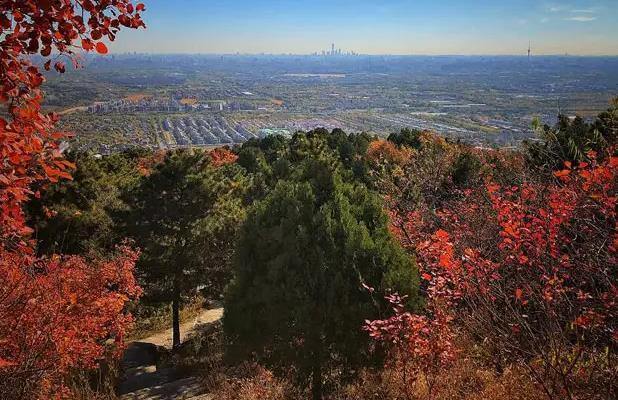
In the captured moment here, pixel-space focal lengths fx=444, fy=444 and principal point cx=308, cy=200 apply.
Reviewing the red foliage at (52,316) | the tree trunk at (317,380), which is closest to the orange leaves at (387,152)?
the red foliage at (52,316)

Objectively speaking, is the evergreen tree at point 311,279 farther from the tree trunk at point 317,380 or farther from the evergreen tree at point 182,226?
the evergreen tree at point 182,226

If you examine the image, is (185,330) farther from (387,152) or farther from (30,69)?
(387,152)

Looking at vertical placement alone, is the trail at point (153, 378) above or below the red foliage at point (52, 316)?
below

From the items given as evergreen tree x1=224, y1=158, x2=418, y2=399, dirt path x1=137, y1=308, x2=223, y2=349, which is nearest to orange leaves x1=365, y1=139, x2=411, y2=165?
dirt path x1=137, y1=308, x2=223, y2=349

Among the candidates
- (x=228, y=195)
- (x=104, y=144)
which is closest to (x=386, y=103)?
(x=104, y=144)

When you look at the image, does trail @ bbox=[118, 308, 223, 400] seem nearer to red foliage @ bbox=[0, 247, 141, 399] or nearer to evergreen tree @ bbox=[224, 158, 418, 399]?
red foliage @ bbox=[0, 247, 141, 399]

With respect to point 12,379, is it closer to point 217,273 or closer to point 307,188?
point 307,188
